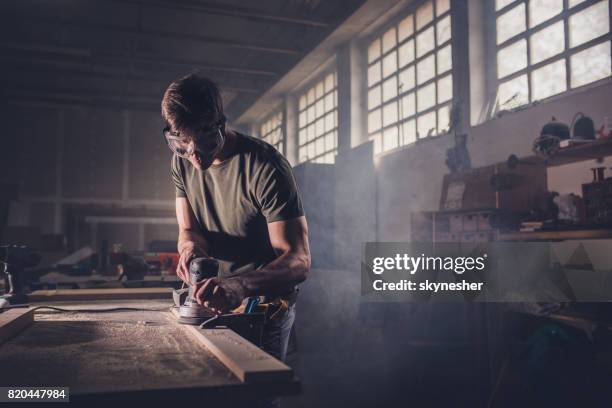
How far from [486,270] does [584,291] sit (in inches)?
30.8

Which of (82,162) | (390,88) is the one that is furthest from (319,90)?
(82,162)

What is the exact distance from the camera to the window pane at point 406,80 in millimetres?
6293

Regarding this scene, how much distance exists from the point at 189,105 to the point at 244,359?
851 millimetres

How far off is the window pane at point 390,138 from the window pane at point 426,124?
549 millimetres

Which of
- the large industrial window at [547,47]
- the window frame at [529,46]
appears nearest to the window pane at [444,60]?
the window frame at [529,46]

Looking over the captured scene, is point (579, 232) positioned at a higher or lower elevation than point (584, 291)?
higher

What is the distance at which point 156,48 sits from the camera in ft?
30.1

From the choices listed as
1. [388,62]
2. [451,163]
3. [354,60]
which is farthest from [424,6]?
[451,163]

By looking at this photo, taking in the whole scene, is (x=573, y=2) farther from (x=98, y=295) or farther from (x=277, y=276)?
(x=98, y=295)

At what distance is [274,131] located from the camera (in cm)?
1128

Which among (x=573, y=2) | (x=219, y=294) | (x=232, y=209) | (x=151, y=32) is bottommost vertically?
(x=219, y=294)

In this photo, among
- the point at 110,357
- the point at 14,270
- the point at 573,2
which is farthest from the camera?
the point at 573,2

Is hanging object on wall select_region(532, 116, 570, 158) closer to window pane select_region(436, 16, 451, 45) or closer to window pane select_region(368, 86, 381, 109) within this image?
window pane select_region(436, 16, 451, 45)

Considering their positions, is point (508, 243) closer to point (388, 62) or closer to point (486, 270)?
point (486, 270)
